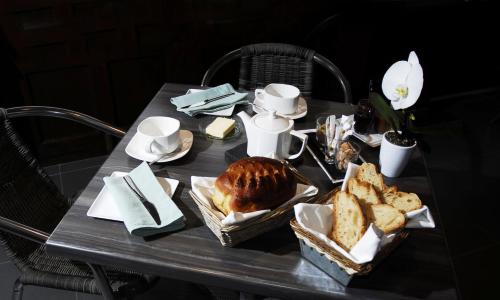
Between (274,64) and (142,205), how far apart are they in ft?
3.27

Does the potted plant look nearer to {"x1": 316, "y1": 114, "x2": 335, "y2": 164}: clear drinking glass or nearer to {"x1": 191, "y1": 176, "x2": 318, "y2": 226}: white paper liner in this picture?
{"x1": 316, "y1": 114, "x2": 335, "y2": 164}: clear drinking glass

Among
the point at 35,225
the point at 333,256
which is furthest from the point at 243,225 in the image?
the point at 35,225

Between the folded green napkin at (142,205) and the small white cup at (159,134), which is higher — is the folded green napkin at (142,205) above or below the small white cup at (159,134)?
below

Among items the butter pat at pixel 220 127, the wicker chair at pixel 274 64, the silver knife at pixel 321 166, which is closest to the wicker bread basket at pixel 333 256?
the silver knife at pixel 321 166

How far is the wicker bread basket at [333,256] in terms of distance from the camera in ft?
2.44

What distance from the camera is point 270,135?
40.1 inches

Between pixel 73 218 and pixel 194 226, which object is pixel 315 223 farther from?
pixel 73 218

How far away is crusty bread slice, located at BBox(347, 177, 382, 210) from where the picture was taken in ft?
2.81

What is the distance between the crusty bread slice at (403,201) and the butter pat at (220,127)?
0.51 meters

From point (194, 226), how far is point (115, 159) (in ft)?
1.13

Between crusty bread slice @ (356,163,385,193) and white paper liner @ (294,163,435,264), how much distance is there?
0.37ft

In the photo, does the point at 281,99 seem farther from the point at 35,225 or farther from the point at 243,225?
the point at 35,225

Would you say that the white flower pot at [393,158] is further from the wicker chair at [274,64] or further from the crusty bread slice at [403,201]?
the wicker chair at [274,64]

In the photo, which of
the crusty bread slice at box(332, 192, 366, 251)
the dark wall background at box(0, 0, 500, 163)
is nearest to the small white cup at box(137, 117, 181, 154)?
the crusty bread slice at box(332, 192, 366, 251)
